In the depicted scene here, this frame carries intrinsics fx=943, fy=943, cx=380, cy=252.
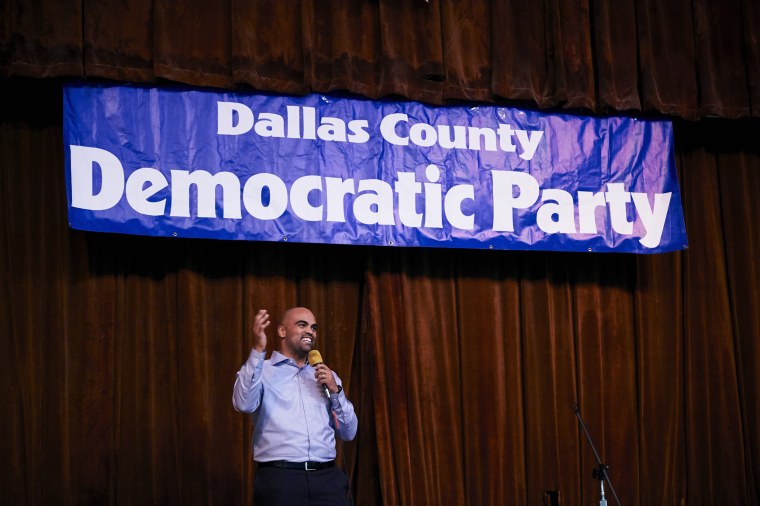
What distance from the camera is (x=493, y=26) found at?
5555mm

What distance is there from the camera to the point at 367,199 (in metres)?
5.19

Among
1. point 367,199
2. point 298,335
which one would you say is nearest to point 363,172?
point 367,199

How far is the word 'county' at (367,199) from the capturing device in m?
4.80

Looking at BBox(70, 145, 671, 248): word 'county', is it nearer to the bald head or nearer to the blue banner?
the blue banner

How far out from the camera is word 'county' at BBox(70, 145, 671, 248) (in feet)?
15.8

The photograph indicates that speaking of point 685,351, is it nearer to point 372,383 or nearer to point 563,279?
point 563,279

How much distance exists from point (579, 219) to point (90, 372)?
9.38 feet

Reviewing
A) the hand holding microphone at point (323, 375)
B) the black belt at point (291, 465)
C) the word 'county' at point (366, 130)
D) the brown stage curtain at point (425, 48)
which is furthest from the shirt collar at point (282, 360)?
the brown stage curtain at point (425, 48)

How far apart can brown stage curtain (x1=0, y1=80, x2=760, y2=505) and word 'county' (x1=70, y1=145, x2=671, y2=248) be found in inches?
11.6

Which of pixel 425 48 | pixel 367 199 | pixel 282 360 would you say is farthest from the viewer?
pixel 425 48

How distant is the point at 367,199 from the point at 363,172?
16cm

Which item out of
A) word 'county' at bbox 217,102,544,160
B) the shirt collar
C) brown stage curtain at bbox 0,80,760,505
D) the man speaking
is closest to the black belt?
the man speaking

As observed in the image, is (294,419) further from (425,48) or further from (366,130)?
(425,48)

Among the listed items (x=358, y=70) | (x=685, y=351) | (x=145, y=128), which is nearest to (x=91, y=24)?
(x=145, y=128)
